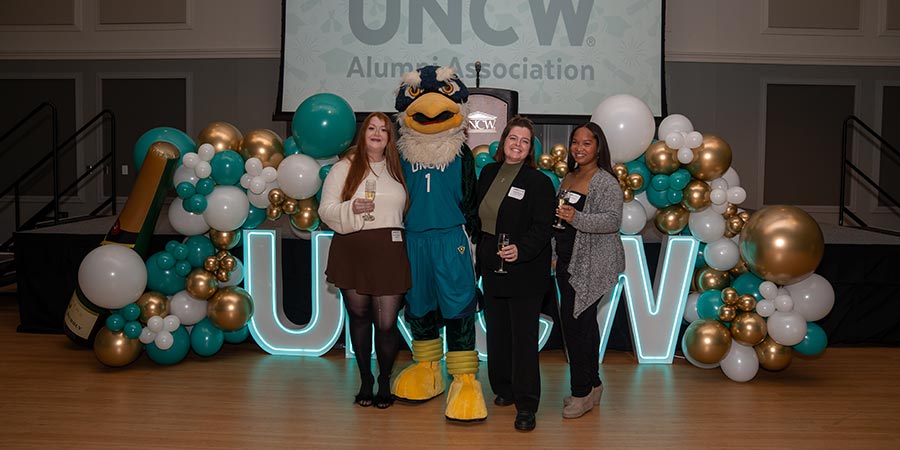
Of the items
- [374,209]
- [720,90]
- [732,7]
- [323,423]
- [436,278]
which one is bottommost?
[323,423]

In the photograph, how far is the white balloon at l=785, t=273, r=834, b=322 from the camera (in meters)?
4.13

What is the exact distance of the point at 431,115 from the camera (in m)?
3.41

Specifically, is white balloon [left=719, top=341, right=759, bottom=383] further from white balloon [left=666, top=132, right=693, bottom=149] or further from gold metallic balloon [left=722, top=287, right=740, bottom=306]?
white balloon [left=666, top=132, right=693, bottom=149]

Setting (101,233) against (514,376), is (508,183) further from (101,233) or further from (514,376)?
(101,233)

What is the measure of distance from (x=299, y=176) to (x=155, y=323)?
3.64ft

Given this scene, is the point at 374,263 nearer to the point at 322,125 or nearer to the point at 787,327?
the point at 322,125

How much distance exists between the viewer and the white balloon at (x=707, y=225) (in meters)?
4.29

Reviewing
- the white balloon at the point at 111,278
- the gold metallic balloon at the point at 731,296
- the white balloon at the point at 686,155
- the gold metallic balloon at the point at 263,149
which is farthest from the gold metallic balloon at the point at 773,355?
the white balloon at the point at 111,278

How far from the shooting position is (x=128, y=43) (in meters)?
8.89

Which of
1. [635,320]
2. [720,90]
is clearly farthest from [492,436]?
[720,90]

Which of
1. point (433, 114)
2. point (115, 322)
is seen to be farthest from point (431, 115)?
point (115, 322)

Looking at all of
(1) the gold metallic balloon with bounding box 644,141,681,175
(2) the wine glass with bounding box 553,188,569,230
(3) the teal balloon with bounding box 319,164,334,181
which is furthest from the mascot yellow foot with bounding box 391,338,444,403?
(1) the gold metallic balloon with bounding box 644,141,681,175

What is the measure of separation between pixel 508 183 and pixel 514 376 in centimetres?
81

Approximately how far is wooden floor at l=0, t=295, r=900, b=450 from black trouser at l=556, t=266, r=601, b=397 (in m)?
0.17
